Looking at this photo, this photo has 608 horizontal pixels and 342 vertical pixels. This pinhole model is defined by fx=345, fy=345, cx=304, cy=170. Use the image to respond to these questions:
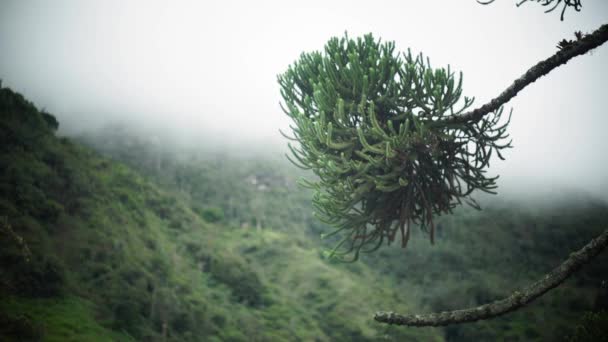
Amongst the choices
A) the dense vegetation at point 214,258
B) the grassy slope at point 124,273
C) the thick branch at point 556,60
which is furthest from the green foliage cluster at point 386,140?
the grassy slope at point 124,273

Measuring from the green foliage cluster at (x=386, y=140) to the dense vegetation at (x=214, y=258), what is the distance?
9.50ft

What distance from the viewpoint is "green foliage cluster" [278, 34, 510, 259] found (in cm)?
539

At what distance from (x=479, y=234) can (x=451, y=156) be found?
40629mm

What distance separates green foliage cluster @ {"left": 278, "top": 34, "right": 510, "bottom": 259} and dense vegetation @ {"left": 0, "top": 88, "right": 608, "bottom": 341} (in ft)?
9.50

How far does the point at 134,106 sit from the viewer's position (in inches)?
3356

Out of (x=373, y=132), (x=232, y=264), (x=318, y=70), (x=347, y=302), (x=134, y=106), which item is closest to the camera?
(x=373, y=132)

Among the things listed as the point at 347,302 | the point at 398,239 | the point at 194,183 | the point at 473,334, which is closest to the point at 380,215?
the point at 347,302

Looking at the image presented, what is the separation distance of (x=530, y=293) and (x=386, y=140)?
258 centimetres

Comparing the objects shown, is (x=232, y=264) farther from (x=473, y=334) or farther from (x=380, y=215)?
(x=380, y=215)

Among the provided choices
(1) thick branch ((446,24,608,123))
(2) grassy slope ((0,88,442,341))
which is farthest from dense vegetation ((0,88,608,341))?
(1) thick branch ((446,24,608,123))

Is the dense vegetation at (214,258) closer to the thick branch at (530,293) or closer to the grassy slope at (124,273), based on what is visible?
the grassy slope at (124,273)

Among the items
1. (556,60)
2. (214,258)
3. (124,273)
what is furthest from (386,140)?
(214,258)

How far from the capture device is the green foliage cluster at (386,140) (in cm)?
539

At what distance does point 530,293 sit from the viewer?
371 cm
